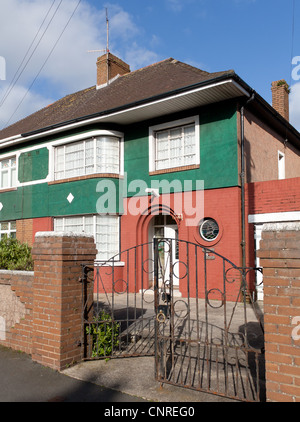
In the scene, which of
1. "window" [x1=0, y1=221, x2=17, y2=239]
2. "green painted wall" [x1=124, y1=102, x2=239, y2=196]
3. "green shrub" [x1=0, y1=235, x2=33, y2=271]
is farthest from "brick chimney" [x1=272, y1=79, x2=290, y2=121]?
"window" [x1=0, y1=221, x2=17, y2=239]

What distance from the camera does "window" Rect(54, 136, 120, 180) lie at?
42.7 feet

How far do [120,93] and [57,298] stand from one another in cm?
1104

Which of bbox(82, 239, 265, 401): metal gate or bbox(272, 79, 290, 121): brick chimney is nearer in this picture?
bbox(82, 239, 265, 401): metal gate

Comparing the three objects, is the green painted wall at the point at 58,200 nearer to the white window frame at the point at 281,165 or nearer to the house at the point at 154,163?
the house at the point at 154,163

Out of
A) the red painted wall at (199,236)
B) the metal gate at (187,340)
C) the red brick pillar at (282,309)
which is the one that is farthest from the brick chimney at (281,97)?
the red brick pillar at (282,309)

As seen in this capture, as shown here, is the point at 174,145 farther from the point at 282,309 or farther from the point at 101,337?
the point at 282,309

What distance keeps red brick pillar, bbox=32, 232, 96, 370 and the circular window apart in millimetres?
6408

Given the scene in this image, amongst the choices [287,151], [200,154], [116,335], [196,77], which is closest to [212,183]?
[200,154]

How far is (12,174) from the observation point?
1620 centimetres

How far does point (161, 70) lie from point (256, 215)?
25.3ft

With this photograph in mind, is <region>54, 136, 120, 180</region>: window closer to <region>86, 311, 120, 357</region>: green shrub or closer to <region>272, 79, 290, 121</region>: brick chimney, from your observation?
<region>272, 79, 290, 121</region>: brick chimney

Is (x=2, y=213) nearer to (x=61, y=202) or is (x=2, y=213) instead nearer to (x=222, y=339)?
(x=61, y=202)

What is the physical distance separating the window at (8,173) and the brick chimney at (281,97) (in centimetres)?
1174

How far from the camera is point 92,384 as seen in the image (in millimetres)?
4188
